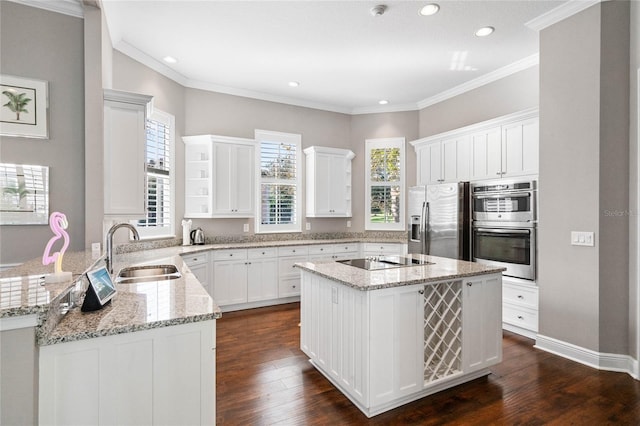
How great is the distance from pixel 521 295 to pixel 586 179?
1375mm

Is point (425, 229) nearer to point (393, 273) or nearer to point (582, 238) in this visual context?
point (582, 238)

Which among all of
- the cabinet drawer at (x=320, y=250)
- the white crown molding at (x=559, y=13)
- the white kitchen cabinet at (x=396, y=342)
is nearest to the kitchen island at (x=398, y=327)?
the white kitchen cabinet at (x=396, y=342)

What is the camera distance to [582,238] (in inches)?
115

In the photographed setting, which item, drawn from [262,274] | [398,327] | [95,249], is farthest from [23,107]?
[398,327]

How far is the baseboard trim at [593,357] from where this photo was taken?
8.94 ft

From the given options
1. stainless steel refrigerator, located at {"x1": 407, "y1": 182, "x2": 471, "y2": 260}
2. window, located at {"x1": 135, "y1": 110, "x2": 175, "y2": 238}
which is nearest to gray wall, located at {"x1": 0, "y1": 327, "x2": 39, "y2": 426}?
window, located at {"x1": 135, "y1": 110, "x2": 175, "y2": 238}

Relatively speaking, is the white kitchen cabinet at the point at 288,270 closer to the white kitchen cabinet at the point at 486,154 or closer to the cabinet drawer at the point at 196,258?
the cabinet drawer at the point at 196,258

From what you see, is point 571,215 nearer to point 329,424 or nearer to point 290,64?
point 329,424

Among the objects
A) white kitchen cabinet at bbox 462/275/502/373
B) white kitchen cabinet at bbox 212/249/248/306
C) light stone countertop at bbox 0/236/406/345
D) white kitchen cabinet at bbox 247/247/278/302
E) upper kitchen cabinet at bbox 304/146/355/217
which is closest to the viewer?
light stone countertop at bbox 0/236/406/345

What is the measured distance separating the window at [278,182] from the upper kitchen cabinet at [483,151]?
79.5 inches

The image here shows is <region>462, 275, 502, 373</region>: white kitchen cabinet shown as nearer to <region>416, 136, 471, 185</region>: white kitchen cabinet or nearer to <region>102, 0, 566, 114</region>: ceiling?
<region>416, 136, 471, 185</region>: white kitchen cabinet

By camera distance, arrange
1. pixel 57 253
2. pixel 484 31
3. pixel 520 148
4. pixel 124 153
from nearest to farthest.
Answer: pixel 57 253, pixel 124 153, pixel 484 31, pixel 520 148

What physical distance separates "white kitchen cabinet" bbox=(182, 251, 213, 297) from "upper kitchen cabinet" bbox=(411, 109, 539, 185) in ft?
11.1

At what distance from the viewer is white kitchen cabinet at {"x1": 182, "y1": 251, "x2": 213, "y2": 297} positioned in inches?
153
